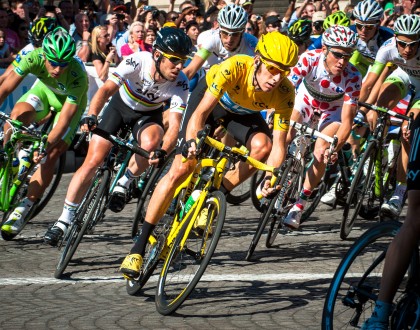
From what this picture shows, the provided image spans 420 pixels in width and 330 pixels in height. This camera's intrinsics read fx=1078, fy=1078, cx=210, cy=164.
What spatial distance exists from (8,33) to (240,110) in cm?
827

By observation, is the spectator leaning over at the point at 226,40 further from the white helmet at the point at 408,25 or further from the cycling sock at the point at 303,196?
the cycling sock at the point at 303,196

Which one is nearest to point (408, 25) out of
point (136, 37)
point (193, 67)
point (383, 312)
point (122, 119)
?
point (193, 67)

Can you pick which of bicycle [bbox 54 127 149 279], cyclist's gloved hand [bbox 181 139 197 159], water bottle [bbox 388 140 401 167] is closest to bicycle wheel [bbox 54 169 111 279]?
bicycle [bbox 54 127 149 279]

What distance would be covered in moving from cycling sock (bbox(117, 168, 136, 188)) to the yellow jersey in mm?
1688

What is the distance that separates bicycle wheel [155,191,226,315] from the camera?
737 cm

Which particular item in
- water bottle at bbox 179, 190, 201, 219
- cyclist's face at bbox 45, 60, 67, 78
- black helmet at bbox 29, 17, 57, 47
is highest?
black helmet at bbox 29, 17, 57, 47

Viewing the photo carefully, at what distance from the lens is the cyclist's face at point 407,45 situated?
12.0 metres

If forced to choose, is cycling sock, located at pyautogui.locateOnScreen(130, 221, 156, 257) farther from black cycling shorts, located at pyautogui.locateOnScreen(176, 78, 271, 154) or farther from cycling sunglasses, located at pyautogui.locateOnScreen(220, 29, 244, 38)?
cycling sunglasses, located at pyautogui.locateOnScreen(220, 29, 244, 38)

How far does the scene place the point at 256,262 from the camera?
31.9 ft

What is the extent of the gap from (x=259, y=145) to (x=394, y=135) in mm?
3134

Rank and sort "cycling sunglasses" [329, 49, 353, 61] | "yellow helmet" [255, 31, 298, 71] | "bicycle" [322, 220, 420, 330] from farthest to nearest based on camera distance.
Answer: "cycling sunglasses" [329, 49, 353, 61] → "yellow helmet" [255, 31, 298, 71] → "bicycle" [322, 220, 420, 330]

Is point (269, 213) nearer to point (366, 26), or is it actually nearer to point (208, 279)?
point (208, 279)

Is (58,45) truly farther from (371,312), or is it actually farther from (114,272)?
(371,312)

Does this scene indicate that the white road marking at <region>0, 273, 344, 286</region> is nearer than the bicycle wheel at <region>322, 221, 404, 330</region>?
No
